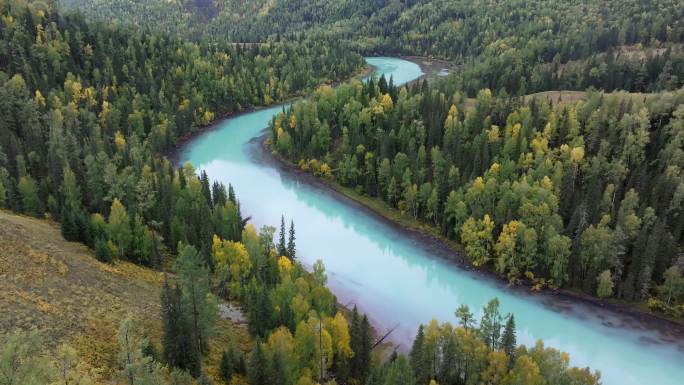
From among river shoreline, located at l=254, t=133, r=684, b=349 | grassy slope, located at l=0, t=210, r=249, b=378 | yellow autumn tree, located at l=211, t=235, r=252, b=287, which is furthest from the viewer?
river shoreline, located at l=254, t=133, r=684, b=349

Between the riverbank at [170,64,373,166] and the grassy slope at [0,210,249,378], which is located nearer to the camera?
the grassy slope at [0,210,249,378]

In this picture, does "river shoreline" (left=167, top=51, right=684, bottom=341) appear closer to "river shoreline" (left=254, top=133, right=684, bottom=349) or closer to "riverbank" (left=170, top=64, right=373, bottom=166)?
"river shoreline" (left=254, top=133, right=684, bottom=349)

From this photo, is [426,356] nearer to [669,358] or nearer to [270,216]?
[669,358]

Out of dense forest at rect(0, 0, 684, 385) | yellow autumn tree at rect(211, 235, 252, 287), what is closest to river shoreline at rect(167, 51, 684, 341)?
dense forest at rect(0, 0, 684, 385)

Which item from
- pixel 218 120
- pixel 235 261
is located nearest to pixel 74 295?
pixel 235 261

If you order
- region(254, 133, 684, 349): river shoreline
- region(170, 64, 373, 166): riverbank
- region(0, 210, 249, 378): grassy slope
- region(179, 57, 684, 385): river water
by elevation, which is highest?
region(0, 210, 249, 378): grassy slope

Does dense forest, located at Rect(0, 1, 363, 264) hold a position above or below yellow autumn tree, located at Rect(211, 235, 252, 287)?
above

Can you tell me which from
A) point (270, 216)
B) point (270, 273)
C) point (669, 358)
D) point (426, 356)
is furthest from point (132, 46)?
point (669, 358)

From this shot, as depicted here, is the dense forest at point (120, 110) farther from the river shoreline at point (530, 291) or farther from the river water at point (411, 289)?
the river shoreline at point (530, 291)

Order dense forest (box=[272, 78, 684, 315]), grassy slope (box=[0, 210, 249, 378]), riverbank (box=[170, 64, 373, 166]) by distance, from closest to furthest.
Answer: grassy slope (box=[0, 210, 249, 378]) → dense forest (box=[272, 78, 684, 315]) → riverbank (box=[170, 64, 373, 166])
